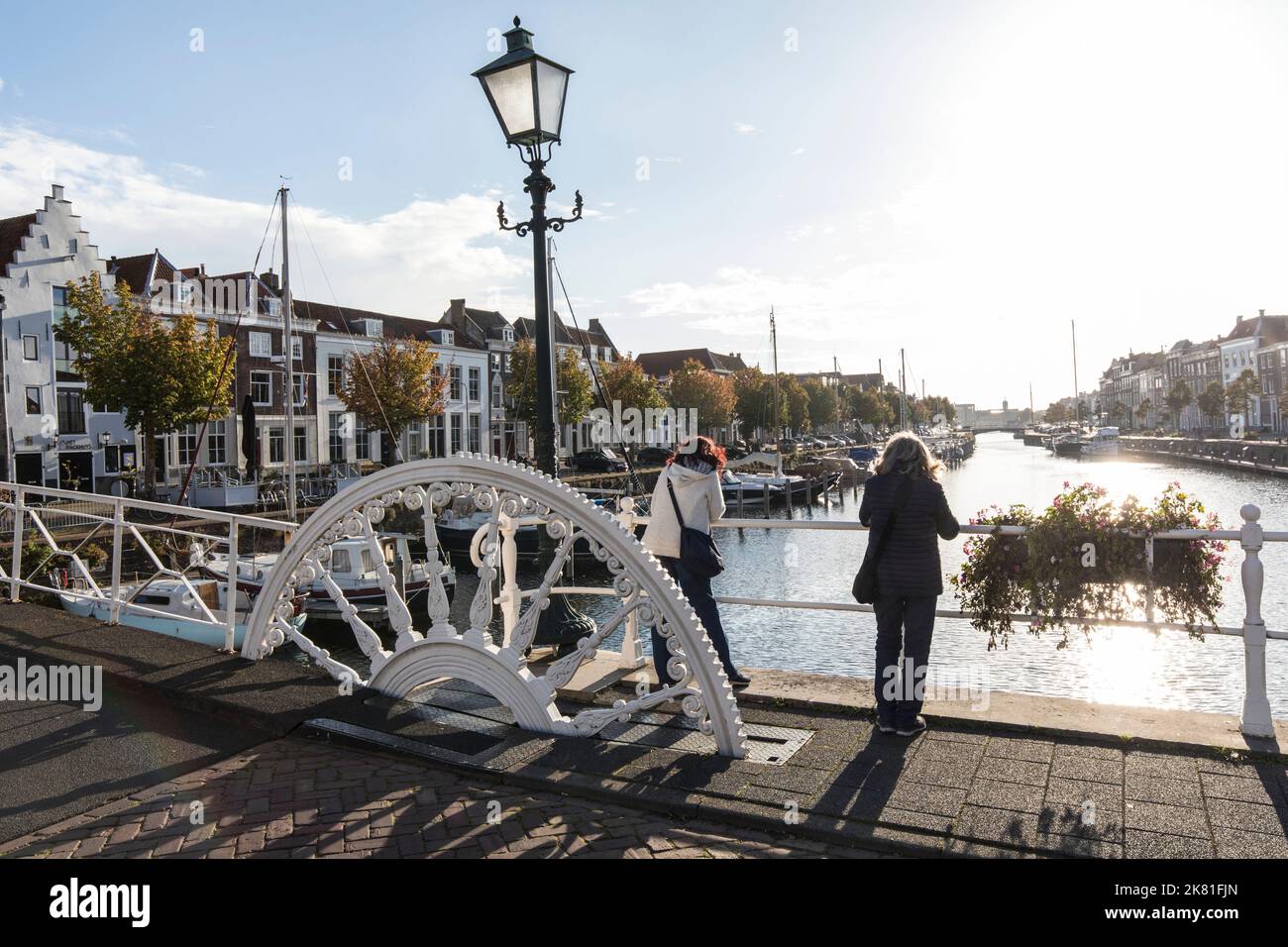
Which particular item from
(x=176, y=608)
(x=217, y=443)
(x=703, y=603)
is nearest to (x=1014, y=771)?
(x=703, y=603)

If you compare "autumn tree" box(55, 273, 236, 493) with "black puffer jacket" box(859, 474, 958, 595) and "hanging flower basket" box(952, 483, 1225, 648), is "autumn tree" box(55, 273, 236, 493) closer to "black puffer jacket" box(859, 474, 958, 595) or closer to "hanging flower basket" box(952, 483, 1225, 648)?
"black puffer jacket" box(859, 474, 958, 595)

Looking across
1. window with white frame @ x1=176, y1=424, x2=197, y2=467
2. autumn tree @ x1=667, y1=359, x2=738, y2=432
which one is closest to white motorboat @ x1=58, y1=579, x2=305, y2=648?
window with white frame @ x1=176, y1=424, x2=197, y2=467

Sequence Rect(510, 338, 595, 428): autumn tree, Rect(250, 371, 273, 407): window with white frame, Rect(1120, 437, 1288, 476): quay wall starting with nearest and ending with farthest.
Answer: Rect(250, 371, 273, 407): window with white frame < Rect(510, 338, 595, 428): autumn tree < Rect(1120, 437, 1288, 476): quay wall

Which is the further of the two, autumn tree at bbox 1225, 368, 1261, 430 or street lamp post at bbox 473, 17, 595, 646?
autumn tree at bbox 1225, 368, 1261, 430

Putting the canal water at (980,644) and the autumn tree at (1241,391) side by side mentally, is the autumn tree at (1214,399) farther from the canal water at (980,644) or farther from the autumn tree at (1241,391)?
the canal water at (980,644)

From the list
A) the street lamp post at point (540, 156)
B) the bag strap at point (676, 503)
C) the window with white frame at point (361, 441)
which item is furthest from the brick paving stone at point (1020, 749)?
the window with white frame at point (361, 441)

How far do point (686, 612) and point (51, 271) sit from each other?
39929 millimetres

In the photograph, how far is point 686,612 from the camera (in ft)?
14.2

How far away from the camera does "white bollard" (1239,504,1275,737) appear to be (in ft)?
14.1

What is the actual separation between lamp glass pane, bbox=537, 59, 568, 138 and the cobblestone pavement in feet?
15.7

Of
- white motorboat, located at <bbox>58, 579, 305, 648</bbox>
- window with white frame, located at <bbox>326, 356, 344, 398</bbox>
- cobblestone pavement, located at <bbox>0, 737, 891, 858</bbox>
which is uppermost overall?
window with white frame, located at <bbox>326, 356, 344, 398</bbox>

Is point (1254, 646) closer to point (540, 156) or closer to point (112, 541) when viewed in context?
point (540, 156)
